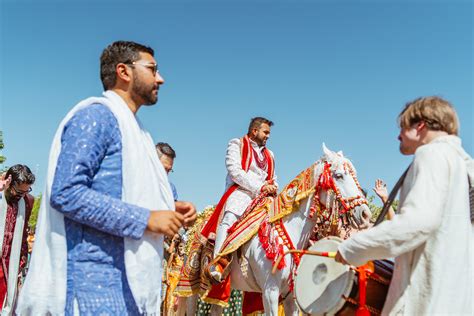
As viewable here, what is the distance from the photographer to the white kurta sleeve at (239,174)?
681 centimetres

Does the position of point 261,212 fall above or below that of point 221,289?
above

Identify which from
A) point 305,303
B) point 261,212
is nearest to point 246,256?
point 261,212

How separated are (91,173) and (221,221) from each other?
4509 millimetres

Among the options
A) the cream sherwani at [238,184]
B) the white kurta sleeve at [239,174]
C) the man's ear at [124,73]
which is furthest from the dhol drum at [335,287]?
the white kurta sleeve at [239,174]

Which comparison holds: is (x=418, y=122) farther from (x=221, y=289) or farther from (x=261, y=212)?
(x=221, y=289)

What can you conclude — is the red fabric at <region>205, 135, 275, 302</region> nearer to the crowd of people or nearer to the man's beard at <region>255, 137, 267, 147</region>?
the man's beard at <region>255, 137, 267, 147</region>

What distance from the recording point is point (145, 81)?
2764mm

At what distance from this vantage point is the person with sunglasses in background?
5934 millimetres

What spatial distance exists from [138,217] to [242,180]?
4.52 metres

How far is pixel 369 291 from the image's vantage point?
285 centimetres

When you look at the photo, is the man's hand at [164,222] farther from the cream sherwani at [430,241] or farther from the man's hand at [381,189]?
the man's hand at [381,189]

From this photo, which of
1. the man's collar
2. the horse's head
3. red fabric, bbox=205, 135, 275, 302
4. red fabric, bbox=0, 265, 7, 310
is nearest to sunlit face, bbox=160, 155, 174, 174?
red fabric, bbox=205, 135, 275, 302

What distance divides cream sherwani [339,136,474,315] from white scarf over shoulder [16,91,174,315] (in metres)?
0.99

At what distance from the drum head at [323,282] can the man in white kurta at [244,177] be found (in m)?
3.33
